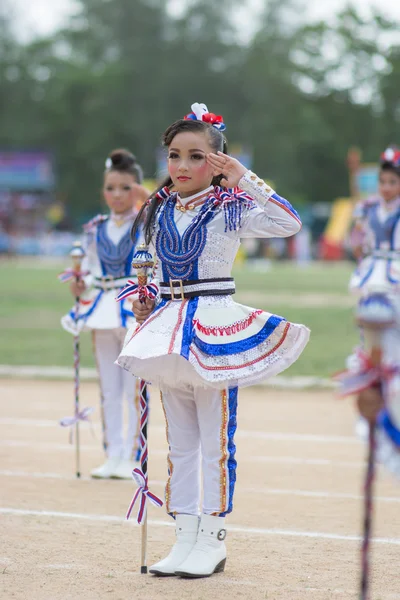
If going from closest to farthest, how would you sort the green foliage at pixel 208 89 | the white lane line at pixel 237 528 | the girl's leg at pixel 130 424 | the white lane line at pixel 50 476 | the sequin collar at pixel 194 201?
1. the sequin collar at pixel 194 201
2. the white lane line at pixel 237 528
3. the white lane line at pixel 50 476
4. the girl's leg at pixel 130 424
5. the green foliage at pixel 208 89

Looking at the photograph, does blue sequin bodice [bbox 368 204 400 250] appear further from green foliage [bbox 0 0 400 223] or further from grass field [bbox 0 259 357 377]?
green foliage [bbox 0 0 400 223]

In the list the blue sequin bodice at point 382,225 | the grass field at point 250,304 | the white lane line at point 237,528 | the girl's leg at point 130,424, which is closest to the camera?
the white lane line at point 237,528

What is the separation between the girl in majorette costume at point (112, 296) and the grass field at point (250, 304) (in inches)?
200

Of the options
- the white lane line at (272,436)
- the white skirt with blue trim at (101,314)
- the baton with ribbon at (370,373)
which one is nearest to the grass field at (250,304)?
the white lane line at (272,436)

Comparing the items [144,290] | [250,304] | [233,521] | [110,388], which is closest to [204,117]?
[144,290]

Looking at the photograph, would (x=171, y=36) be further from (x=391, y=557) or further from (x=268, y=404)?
(x=391, y=557)

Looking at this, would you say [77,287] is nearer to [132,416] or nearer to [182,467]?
[132,416]

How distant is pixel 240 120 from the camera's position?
65375 millimetres

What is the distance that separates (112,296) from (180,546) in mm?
2514

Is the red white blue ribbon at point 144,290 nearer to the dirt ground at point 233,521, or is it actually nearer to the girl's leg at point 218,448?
the girl's leg at point 218,448

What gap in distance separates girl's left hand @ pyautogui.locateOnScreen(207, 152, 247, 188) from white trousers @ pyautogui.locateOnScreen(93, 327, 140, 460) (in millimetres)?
2539

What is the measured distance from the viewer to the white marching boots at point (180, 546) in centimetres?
467

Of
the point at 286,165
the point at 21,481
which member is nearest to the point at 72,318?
the point at 21,481

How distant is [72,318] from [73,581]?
9.31 ft
